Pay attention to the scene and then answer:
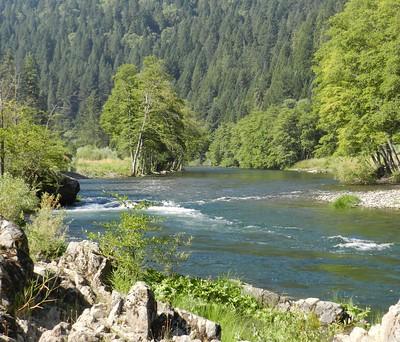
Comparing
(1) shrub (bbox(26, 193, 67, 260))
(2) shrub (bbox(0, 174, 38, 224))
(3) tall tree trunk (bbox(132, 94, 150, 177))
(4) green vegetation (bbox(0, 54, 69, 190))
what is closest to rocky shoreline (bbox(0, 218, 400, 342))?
(1) shrub (bbox(26, 193, 67, 260))

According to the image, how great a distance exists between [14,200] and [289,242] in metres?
10.1

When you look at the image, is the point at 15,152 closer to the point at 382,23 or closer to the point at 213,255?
the point at 213,255

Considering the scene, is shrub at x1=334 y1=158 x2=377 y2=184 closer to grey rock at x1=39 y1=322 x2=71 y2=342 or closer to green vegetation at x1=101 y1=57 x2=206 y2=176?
green vegetation at x1=101 y1=57 x2=206 y2=176

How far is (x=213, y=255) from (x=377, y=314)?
731 centimetres

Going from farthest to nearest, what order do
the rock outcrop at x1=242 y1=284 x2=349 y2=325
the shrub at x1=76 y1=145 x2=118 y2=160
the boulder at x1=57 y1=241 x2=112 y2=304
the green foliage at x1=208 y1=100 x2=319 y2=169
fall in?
1. the green foliage at x1=208 y1=100 x2=319 y2=169
2. the shrub at x1=76 y1=145 x2=118 y2=160
3. the rock outcrop at x1=242 y1=284 x2=349 y2=325
4. the boulder at x1=57 y1=241 x2=112 y2=304

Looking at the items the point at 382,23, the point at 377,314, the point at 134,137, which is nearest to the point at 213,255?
the point at 377,314

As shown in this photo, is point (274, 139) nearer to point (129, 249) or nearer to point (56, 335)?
point (129, 249)

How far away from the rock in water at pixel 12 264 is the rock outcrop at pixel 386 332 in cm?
457

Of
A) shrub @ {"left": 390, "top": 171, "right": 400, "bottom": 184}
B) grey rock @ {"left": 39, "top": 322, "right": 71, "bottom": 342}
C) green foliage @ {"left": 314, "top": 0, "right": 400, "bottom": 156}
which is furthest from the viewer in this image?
shrub @ {"left": 390, "top": 171, "right": 400, "bottom": 184}

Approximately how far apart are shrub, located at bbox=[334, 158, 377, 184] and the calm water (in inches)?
452

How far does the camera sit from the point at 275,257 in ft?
58.3

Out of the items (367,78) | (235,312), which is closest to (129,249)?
(235,312)

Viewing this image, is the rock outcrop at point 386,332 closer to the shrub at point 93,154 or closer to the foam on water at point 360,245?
the foam on water at point 360,245

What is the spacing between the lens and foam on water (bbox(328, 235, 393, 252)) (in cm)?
1889
